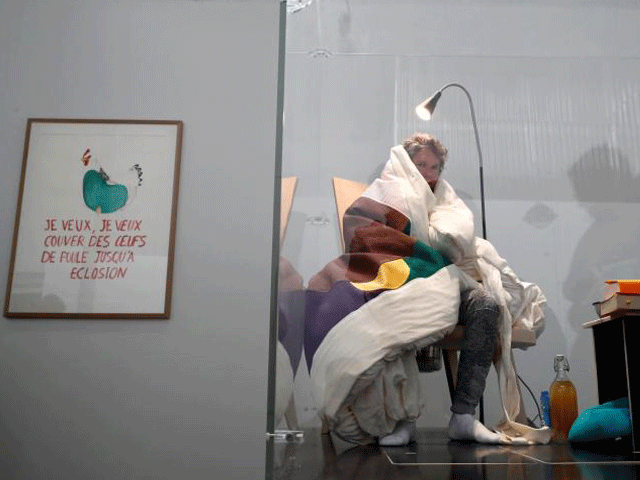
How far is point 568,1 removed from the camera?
276 cm

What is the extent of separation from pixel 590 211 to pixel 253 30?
154 cm

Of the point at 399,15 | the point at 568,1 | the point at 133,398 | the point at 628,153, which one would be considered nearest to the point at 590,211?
the point at 628,153

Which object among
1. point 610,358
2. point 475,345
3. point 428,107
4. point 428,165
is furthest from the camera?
point 428,107

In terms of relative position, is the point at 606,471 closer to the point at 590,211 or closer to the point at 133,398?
the point at 133,398

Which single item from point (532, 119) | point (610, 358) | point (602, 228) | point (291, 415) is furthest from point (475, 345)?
point (532, 119)

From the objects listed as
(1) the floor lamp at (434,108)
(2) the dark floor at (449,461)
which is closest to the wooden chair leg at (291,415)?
(2) the dark floor at (449,461)

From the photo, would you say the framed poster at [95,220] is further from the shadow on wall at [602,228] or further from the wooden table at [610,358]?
the shadow on wall at [602,228]

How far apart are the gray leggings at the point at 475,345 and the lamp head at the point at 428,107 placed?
1.02 meters

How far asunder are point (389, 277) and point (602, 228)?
134cm

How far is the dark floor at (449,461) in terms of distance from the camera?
3.64 ft

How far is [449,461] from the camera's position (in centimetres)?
133

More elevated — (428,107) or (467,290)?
(428,107)

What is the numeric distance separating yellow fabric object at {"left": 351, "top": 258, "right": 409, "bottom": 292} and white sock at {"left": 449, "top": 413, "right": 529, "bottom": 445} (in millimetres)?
407

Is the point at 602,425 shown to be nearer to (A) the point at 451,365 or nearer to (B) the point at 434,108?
(A) the point at 451,365
